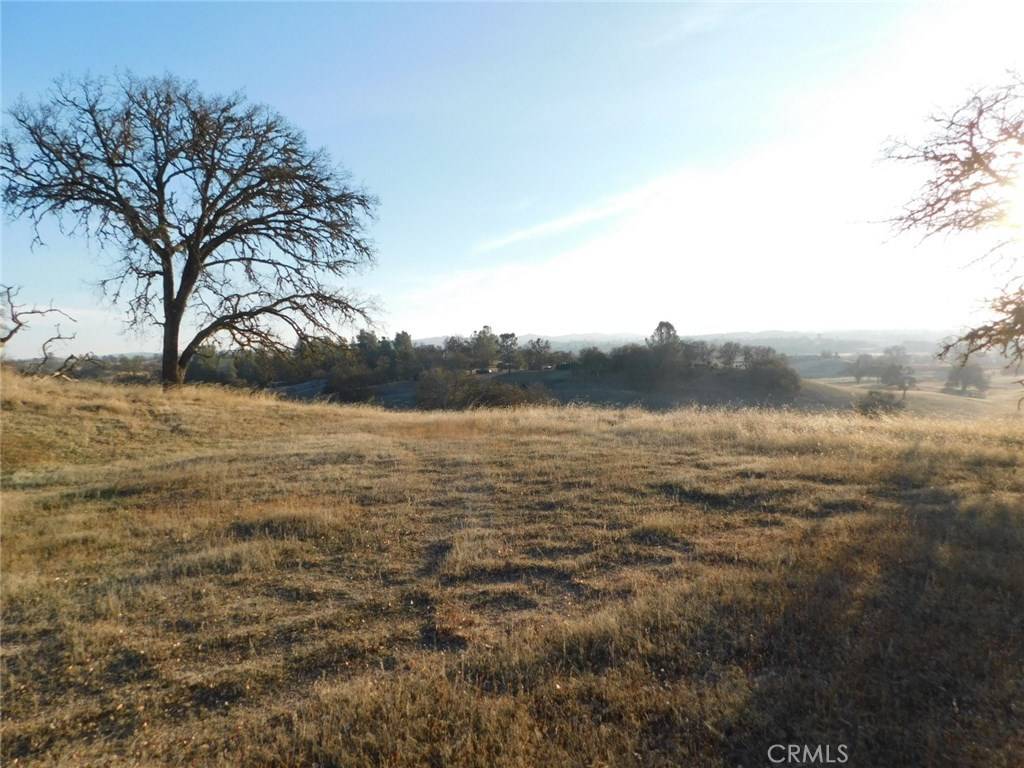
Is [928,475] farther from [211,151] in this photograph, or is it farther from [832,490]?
[211,151]

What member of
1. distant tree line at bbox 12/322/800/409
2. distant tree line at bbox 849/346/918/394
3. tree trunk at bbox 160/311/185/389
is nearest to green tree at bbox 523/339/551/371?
distant tree line at bbox 12/322/800/409

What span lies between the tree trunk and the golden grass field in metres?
9.11

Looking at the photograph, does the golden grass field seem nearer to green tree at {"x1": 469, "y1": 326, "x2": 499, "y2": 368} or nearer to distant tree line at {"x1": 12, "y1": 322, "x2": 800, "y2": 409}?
distant tree line at {"x1": 12, "y1": 322, "x2": 800, "y2": 409}

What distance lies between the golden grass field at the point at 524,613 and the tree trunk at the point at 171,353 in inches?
359

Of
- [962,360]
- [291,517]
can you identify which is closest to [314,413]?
[291,517]

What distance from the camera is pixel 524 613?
4.18 metres

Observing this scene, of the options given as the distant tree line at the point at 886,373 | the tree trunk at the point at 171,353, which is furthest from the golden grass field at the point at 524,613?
the distant tree line at the point at 886,373

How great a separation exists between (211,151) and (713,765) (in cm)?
1871

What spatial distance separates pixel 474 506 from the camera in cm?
694

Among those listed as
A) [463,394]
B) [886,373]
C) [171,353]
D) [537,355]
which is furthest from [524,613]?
[886,373]

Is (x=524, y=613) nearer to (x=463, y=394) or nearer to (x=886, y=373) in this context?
(x=463, y=394)

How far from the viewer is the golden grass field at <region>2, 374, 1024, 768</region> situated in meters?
2.90

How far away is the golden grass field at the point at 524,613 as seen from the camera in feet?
9.52

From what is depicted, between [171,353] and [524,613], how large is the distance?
55.9 feet
